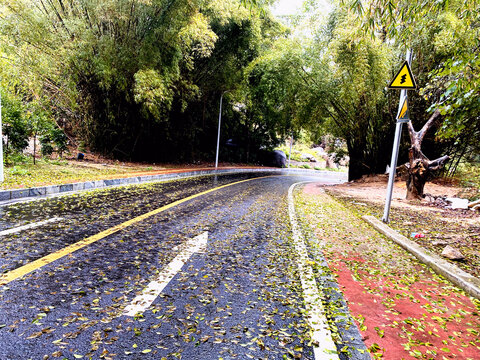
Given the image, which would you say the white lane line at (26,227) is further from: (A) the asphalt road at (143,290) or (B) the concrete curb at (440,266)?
(B) the concrete curb at (440,266)

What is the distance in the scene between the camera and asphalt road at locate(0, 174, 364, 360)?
197 cm

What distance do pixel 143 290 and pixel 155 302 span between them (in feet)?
0.85

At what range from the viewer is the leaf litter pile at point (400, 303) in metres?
2.22

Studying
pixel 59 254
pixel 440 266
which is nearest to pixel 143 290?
pixel 59 254

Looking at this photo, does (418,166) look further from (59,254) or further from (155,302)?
(59,254)

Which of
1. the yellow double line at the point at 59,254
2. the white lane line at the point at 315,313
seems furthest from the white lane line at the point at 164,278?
the white lane line at the point at 315,313

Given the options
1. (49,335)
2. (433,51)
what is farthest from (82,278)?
(433,51)

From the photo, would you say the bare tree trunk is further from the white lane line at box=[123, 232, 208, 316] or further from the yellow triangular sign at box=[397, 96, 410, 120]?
the white lane line at box=[123, 232, 208, 316]

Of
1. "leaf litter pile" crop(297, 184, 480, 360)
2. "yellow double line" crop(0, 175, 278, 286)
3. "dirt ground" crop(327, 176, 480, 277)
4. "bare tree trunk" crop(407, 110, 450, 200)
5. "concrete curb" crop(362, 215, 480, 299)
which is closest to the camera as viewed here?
"leaf litter pile" crop(297, 184, 480, 360)

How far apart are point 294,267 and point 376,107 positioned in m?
14.1

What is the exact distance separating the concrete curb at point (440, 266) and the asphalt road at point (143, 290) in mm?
1831

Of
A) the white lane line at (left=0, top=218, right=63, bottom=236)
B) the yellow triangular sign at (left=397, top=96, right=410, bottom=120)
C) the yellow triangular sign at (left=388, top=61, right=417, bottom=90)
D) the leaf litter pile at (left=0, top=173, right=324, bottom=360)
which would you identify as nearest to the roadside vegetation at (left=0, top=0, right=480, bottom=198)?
the yellow triangular sign at (left=397, top=96, right=410, bottom=120)

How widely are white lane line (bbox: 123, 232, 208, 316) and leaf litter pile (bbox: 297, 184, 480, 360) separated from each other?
1.72m

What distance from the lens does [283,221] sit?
6.12 metres
